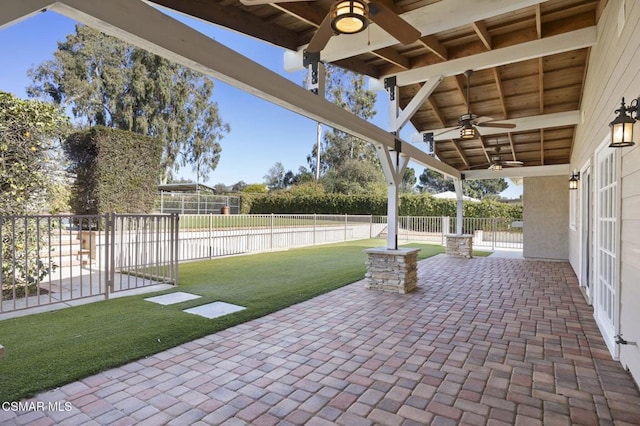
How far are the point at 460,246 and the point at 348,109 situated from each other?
1866 centimetres

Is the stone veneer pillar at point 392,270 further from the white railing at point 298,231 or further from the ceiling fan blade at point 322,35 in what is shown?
the white railing at point 298,231

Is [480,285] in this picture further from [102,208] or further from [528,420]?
[102,208]

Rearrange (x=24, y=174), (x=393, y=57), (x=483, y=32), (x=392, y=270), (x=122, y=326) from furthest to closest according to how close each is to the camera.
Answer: (x=392, y=270) < (x=393, y=57) < (x=24, y=174) < (x=483, y=32) < (x=122, y=326)

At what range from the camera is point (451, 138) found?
838 cm

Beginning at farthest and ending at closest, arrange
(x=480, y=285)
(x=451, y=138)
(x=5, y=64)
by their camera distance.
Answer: (x=5, y=64) < (x=451, y=138) < (x=480, y=285)

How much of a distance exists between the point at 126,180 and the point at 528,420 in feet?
34.4

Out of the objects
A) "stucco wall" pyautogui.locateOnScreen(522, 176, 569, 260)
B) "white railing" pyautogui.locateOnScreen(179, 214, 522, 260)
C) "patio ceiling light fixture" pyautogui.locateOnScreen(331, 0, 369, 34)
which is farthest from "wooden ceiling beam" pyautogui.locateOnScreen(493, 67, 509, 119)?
"white railing" pyautogui.locateOnScreen(179, 214, 522, 260)

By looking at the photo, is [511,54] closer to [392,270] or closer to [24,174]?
[392,270]

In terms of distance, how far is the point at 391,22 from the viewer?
2.61 metres

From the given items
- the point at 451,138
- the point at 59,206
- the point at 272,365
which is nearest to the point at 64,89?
the point at 59,206

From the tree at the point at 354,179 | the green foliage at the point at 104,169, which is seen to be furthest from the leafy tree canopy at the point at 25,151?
the tree at the point at 354,179

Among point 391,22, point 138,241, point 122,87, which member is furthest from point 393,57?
point 122,87

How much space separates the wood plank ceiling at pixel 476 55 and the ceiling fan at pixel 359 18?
1.27 metres

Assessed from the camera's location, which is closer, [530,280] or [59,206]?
[59,206]
